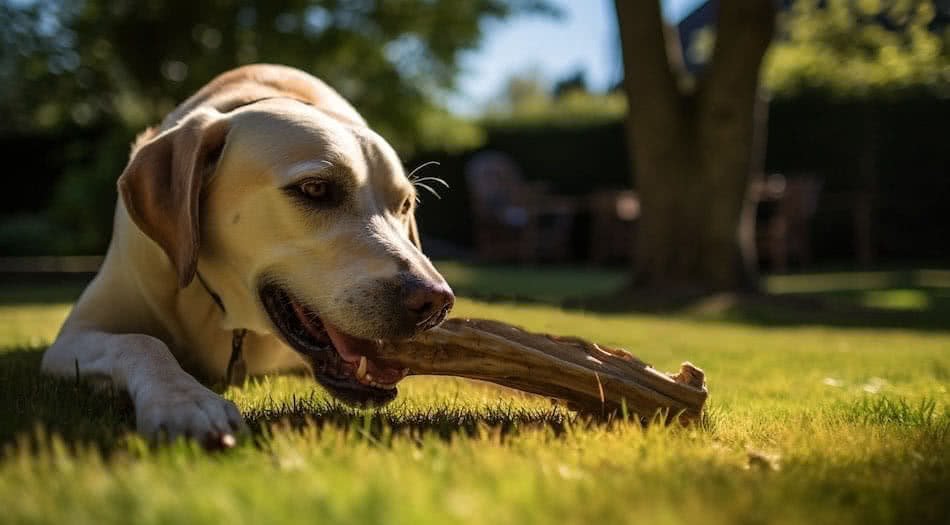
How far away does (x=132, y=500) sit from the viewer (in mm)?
1416

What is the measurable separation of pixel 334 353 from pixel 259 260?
1.29 feet

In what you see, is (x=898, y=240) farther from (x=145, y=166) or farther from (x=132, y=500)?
(x=132, y=500)

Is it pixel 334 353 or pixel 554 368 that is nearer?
pixel 554 368

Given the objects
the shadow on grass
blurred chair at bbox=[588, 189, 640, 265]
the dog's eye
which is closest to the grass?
the shadow on grass

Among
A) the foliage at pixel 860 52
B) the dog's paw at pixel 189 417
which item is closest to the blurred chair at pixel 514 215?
the foliage at pixel 860 52

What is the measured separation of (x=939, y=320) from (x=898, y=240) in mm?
9294

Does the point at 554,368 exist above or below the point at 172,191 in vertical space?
below

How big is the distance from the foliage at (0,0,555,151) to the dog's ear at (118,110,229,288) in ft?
35.7

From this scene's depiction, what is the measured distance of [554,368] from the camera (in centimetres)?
257

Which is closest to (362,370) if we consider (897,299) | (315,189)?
(315,189)

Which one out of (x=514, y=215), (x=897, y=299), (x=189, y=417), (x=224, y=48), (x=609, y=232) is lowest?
(x=609, y=232)

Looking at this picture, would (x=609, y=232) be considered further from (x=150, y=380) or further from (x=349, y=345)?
(x=150, y=380)

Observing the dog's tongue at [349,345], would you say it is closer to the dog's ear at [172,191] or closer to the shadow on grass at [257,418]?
the shadow on grass at [257,418]

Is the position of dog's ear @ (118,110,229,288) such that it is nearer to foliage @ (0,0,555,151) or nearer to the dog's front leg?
the dog's front leg
